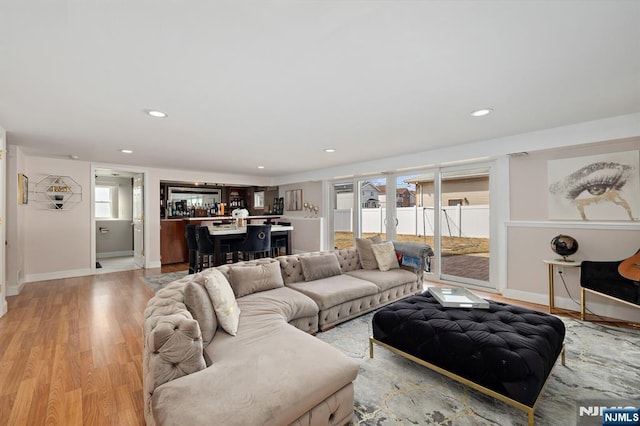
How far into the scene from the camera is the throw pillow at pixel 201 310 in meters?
1.84

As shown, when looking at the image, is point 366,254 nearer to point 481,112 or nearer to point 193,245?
point 481,112

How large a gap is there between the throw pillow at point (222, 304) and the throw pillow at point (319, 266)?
133 centimetres

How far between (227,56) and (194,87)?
622mm

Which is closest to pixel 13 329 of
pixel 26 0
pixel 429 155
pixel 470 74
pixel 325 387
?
pixel 26 0

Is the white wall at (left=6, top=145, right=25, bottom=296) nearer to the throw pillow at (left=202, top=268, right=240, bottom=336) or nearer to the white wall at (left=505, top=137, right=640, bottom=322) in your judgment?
the throw pillow at (left=202, top=268, right=240, bottom=336)

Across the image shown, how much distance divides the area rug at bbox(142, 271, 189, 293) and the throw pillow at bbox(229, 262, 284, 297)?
105 inches

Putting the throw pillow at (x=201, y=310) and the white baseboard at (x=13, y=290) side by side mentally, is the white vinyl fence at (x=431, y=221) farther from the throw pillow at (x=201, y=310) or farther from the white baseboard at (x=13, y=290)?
the white baseboard at (x=13, y=290)

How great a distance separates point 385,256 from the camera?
3.95 metres

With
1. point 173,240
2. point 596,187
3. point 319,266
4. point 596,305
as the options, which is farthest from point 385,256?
point 173,240

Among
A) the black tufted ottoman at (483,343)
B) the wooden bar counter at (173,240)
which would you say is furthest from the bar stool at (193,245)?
the black tufted ottoman at (483,343)

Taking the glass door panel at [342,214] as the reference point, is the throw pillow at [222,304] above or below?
below

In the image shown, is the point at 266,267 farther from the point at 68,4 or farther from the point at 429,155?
the point at 429,155

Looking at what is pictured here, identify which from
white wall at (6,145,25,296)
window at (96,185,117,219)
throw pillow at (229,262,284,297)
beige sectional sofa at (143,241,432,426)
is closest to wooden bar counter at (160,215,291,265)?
window at (96,185,117,219)

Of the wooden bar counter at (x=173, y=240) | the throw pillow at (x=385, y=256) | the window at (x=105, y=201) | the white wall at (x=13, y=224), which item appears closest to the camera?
the throw pillow at (x=385, y=256)
